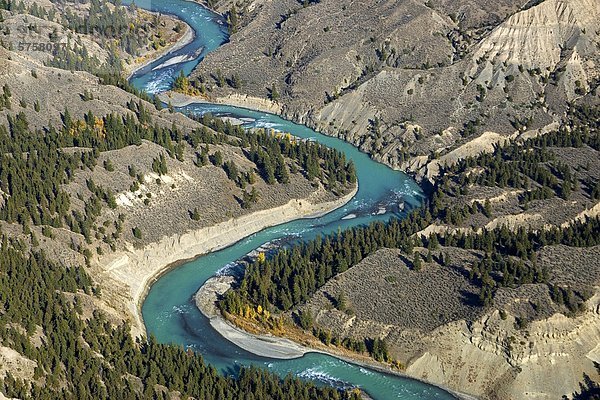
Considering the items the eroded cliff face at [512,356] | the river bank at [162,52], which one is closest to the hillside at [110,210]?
the eroded cliff face at [512,356]

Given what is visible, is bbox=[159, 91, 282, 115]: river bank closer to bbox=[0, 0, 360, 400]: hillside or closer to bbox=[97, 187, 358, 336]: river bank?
bbox=[0, 0, 360, 400]: hillside

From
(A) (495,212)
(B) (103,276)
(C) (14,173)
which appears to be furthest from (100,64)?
(A) (495,212)

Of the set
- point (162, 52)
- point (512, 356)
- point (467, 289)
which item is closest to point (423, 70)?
point (162, 52)

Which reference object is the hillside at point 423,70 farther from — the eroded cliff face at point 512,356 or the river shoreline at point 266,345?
the eroded cliff face at point 512,356

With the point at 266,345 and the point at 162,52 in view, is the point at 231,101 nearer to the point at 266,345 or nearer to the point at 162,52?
the point at 162,52

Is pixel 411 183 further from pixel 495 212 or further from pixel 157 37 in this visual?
pixel 157 37
